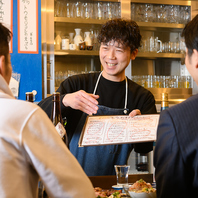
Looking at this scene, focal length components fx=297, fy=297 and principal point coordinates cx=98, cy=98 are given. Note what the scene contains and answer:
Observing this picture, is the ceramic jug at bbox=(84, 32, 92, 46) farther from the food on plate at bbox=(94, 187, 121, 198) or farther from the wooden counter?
the food on plate at bbox=(94, 187, 121, 198)

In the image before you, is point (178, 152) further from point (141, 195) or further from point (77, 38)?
point (77, 38)

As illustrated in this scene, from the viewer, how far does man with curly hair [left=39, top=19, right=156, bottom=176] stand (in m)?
1.73

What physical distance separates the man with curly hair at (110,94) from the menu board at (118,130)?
33 centimetres

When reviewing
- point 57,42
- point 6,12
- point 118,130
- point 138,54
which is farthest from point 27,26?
point 118,130

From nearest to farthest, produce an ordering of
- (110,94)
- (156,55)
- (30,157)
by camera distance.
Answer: (30,157), (110,94), (156,55)

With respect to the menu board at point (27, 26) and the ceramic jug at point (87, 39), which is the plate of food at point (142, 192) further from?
the ceramic jug at point (87, 39)

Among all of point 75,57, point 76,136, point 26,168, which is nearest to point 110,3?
point 75,57

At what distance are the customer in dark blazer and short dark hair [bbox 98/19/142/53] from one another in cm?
106

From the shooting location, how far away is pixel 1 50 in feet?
2.61

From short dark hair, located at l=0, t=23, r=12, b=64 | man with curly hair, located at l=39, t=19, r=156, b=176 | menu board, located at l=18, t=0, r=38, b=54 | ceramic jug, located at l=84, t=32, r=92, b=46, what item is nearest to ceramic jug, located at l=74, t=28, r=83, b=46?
ceramic jug, located at l=84, t=32, r=92, b=46

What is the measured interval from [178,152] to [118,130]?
51 cm

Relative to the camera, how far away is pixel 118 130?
129 cm

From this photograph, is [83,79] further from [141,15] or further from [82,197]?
[141,15]

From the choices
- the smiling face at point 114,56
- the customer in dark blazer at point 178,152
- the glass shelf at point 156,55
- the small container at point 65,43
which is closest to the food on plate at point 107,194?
the customer in dark blazer at point 178,152
